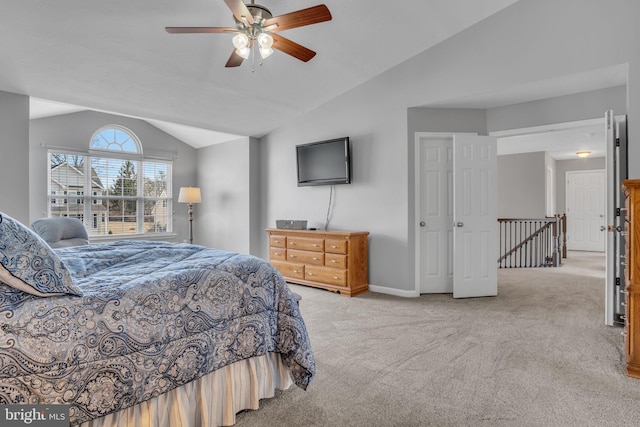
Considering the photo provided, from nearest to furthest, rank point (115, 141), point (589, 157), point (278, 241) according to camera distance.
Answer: point (278, 241) < point (115, 141) < point (589, 157)

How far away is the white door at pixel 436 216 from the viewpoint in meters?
4.38

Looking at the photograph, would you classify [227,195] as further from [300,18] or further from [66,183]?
[300,18]

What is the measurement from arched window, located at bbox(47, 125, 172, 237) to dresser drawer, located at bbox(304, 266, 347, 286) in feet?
12.2

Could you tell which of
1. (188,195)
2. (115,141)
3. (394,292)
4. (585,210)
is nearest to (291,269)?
(394,292)

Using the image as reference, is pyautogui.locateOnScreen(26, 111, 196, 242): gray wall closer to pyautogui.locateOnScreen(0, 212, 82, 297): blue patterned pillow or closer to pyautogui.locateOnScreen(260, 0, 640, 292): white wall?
pyautogui.locateOnScreen(260, 0, 640, 292): white wall

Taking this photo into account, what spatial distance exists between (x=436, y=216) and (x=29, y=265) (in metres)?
4.08

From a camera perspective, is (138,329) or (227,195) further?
(227,195)

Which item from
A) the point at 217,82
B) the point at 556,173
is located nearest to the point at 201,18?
the point at 217,82

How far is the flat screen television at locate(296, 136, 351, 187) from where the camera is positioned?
4645 millimetres

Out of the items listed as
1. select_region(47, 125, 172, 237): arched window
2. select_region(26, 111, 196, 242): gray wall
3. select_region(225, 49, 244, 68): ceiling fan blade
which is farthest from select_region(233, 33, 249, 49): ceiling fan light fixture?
select_region(47, 125, 172, 237): arched window

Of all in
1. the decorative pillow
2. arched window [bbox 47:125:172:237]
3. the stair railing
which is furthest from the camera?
the stair railing

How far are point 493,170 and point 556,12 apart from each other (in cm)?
170

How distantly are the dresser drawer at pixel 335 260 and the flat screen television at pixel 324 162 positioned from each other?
3.35 ft

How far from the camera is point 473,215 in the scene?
420cm
